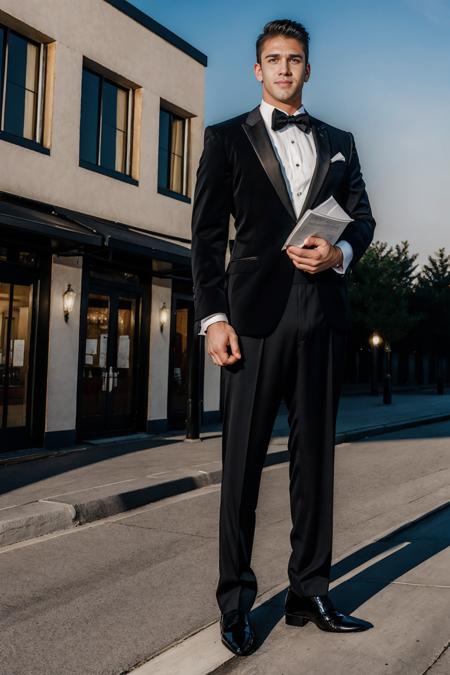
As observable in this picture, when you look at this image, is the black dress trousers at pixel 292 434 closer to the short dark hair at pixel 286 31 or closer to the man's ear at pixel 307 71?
the man's ear at pixel 307 71

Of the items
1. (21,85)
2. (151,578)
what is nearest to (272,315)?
(151,578)

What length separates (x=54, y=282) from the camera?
10391 mm

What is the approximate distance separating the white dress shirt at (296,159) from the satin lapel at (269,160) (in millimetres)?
30

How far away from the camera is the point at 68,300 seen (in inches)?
416

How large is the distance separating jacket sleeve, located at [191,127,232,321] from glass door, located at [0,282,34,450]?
747 cm

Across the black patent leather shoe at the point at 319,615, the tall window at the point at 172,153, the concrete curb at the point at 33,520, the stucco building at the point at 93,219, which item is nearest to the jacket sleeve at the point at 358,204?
the black patent leather shoe at the point at 319,615

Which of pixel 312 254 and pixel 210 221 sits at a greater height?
pixel 210 221

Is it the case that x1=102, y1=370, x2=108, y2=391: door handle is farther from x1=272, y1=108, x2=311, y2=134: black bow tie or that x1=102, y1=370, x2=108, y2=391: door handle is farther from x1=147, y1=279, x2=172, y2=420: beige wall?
x1=272, y1=108, x2=311, y2=134: black bow tie

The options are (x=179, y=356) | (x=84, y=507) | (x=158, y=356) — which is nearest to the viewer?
(x=84, y=507)

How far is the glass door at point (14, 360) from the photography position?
32.3 feet

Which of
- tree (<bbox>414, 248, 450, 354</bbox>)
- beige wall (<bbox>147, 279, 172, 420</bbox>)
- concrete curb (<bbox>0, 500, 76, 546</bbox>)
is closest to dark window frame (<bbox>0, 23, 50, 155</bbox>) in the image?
beige wall (<bbox>147, 279, 172, 420</bbox>)

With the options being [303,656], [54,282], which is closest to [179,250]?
[54,282]

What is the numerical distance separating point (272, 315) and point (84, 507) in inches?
154

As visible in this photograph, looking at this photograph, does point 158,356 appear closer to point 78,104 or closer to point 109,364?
point 109,364
